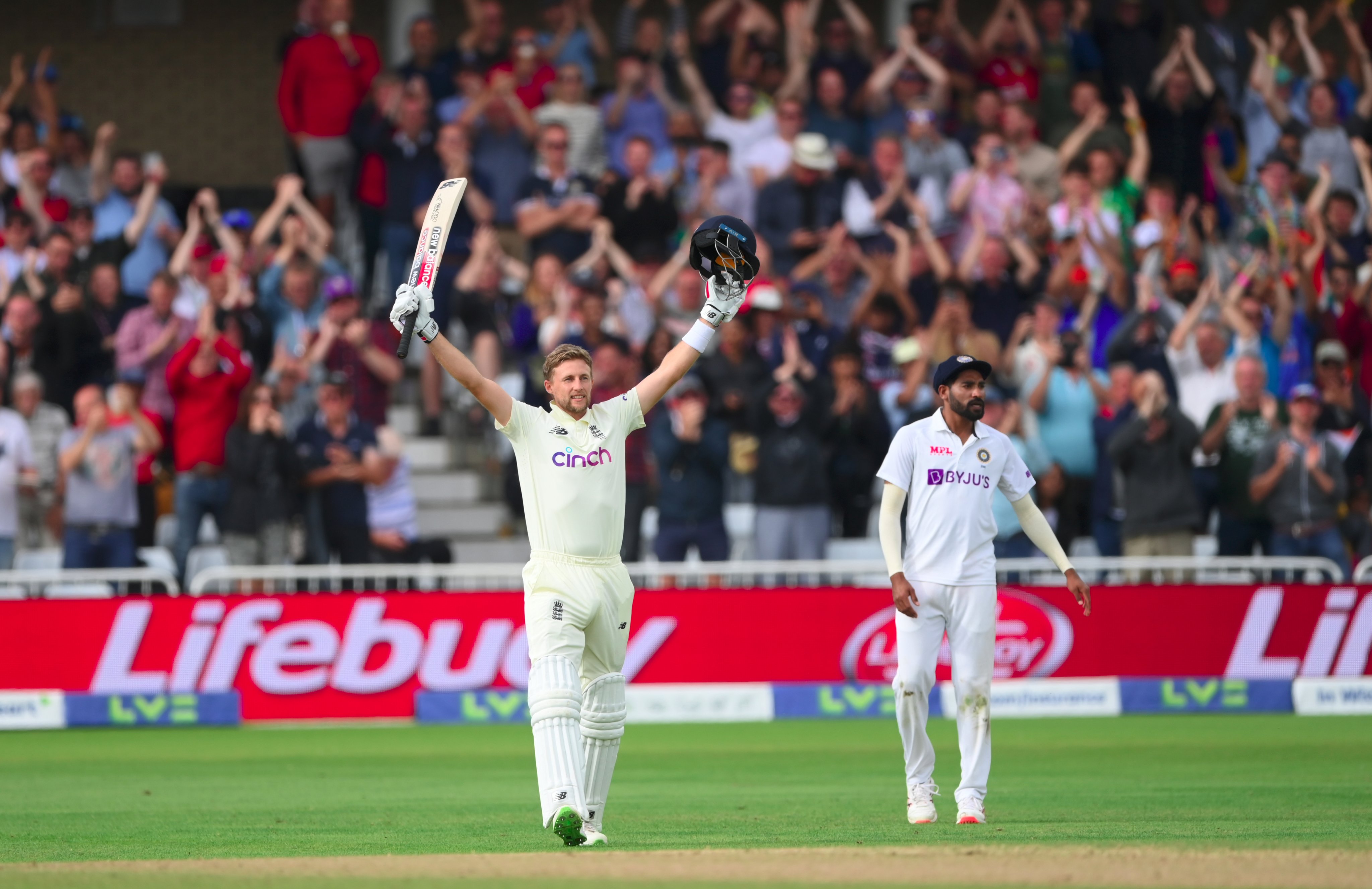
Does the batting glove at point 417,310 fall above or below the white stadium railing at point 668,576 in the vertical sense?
above

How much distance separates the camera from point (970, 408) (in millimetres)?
10031

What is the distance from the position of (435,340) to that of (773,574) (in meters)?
9.45

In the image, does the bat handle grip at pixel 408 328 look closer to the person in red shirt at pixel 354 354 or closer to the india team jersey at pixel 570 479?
the india team jersey at pixel 570 479

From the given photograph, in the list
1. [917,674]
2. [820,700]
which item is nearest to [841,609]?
[820,700]

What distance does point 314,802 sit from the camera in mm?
11375

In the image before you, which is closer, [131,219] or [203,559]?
[203,559]

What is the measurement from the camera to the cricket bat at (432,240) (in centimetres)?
868

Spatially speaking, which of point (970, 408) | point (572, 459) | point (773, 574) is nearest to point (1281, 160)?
point (773, 574)

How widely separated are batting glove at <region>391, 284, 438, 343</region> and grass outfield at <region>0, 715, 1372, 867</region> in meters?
2.36

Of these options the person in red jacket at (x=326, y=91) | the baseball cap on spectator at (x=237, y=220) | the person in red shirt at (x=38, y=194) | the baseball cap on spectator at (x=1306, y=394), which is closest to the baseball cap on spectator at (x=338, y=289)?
the baseball cap on spectator at (x=237, y=220)

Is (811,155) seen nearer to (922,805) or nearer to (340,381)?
(340,381)

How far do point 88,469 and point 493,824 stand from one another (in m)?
8.81

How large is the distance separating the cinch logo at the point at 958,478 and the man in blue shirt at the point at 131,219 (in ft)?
39.9

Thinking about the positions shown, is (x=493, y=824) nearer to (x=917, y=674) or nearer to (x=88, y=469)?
(x=917, y=674)
